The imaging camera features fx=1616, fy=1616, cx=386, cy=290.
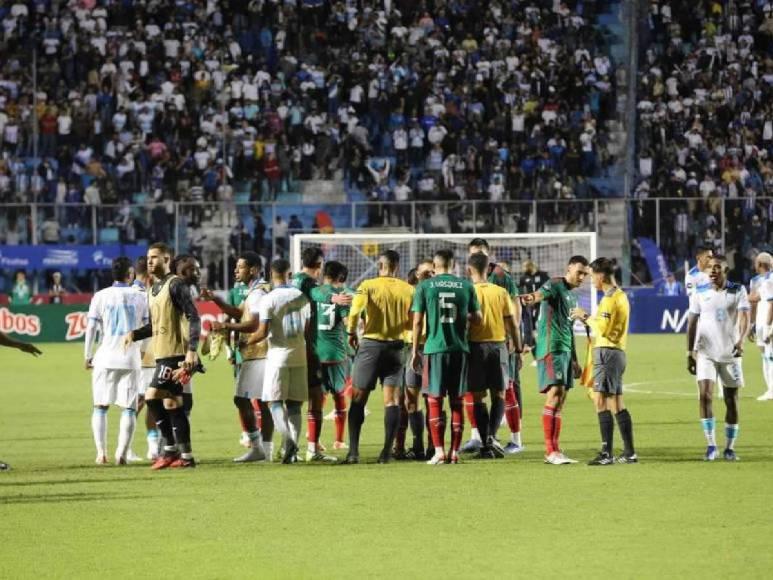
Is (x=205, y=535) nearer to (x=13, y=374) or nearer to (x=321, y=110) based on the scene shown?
(x=13, y=374)

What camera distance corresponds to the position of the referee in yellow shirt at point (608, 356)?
50.7 ft

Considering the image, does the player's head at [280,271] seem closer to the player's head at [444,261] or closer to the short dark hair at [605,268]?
the player's head at [444,261]

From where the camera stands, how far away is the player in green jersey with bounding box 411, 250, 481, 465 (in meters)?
15.7

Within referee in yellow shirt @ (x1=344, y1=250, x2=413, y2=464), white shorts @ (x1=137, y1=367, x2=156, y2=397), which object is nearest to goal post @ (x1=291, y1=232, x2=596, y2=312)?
white shorts @ (x1=137, y1=367, x2=156, y2=397)

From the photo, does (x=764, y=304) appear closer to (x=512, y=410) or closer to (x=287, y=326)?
(x=512, y=410)

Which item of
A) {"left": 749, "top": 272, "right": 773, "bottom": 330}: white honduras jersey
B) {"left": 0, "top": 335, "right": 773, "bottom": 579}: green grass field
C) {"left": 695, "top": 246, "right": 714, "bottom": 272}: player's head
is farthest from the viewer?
{"left": 749, "top": 272, "right": 773, "bottom": 330}: white honduras jersey

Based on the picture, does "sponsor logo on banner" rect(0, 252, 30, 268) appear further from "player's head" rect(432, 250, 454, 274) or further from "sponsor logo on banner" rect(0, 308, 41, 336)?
"player's head" rect(432, 250, 454, 274)

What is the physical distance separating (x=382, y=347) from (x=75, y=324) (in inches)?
998

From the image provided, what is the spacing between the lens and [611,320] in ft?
50.9

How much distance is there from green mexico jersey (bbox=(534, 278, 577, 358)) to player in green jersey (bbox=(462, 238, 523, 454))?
762mm

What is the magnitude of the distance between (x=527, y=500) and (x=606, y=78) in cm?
3553

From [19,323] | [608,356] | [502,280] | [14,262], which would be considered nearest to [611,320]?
[608,356]

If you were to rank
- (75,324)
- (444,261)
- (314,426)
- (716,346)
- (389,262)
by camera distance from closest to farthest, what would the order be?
(444,261) → (716,346) → (389,262) → (314,426) → (75,324)

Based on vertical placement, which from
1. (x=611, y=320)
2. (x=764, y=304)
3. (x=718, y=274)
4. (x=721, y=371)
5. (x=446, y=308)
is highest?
(x=718, y=274)
